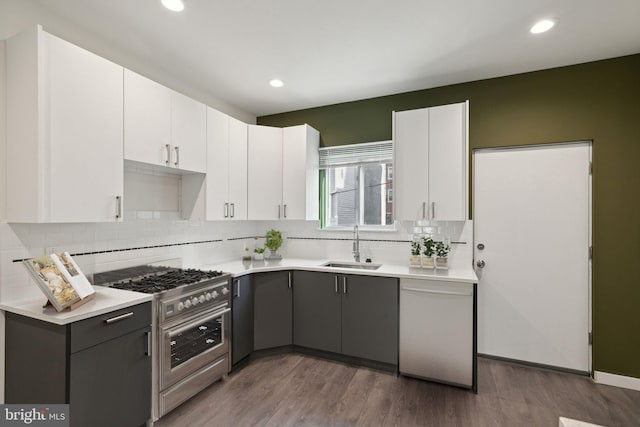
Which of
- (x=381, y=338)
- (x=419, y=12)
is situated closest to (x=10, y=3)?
(x=419, y=12)

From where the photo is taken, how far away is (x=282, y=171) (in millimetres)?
3617

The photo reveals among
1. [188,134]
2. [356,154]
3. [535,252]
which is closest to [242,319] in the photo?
[188,134]

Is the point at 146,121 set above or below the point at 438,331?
above

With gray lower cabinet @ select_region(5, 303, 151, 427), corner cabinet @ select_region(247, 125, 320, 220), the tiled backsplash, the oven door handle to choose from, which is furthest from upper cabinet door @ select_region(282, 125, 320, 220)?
gray lower cabinet @ select_region(5, 303, 151, 427)

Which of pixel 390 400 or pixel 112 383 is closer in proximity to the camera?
pixel 112 383

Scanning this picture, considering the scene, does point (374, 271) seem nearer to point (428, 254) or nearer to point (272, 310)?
point (428, 254)

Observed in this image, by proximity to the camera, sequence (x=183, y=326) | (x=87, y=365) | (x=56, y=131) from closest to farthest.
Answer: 1. (x=87, y=365)
2. (x=56, y=131)
3. (x=183, y=326)

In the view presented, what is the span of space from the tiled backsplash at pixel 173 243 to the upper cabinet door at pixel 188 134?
57cm

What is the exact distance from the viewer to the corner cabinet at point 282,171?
347 centimetres

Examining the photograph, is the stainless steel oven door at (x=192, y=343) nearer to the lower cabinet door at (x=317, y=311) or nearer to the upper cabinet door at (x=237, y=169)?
the lower cabinet door at (x=317, y=311)

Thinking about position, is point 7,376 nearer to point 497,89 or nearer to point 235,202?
point 235,202

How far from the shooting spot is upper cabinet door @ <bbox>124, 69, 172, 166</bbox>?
2.18m

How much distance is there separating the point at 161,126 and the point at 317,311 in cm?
217

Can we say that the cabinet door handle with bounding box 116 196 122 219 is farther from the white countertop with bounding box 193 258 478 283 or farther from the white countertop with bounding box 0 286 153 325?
the white countertop with bounding box 193 258 478 283
